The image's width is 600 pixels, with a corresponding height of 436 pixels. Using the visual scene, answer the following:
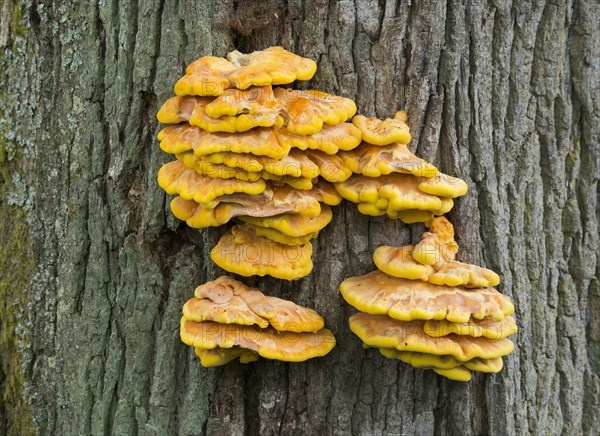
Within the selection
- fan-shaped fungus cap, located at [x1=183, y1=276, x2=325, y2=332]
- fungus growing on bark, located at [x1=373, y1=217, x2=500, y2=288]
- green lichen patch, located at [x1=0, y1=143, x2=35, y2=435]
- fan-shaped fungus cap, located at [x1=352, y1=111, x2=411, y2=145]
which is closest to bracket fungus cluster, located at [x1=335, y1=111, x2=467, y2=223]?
fan-shaped fungus cap, located at [x1=352, y1=111, x2=411, y2=145]

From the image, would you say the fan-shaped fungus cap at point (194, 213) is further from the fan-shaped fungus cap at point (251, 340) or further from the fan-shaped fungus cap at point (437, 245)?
the fan-shaped fungus cap at point (437, 245)

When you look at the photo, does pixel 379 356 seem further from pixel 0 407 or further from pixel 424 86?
pixel 0 407

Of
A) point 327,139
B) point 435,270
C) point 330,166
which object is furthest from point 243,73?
point 435,270

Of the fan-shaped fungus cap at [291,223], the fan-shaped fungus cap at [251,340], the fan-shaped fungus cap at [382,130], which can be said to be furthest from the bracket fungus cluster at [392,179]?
the fan-shaped fungus cap at [251,340]

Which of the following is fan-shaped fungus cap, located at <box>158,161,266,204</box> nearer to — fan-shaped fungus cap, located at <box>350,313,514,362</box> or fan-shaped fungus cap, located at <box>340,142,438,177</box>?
fan-shaped fungus cap, located at <box>340,142,438,177</box>

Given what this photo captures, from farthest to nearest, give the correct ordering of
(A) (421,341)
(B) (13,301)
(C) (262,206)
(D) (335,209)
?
1. (B) (13,301)
2. (D) (335,209)
3. (C) (262,206)
4. (A) (421,341)

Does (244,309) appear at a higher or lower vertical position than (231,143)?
lower

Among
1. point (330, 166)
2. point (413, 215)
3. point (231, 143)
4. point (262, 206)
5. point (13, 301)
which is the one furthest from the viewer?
point (13, 301)

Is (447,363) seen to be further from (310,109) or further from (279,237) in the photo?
(310,109)
